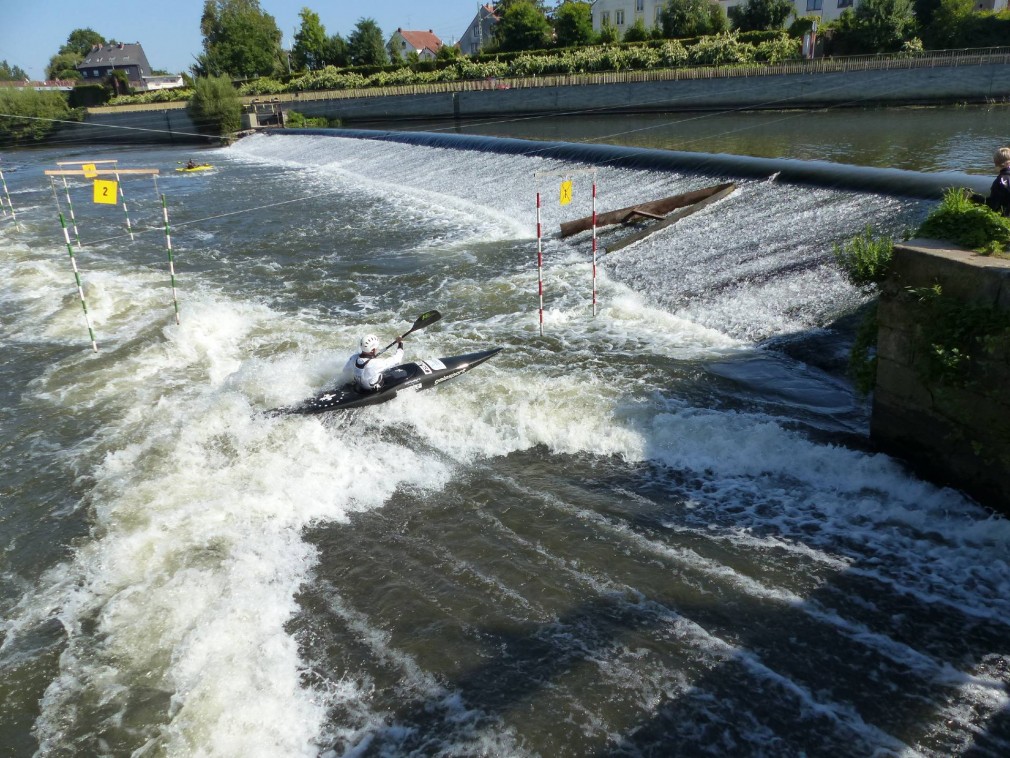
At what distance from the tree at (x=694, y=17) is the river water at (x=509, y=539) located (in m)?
39.9

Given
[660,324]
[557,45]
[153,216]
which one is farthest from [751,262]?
[557,45]

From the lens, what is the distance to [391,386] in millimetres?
7848

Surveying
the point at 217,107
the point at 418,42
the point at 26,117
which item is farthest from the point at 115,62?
the point at 217,107

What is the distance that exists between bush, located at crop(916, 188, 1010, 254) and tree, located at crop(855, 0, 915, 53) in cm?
3710

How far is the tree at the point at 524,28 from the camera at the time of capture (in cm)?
5503

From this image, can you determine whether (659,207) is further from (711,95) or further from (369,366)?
(711,95)

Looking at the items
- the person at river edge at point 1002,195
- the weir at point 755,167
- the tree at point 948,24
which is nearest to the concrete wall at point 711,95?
the tree at point 948,24

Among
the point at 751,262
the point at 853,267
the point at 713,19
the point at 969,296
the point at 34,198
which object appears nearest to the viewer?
the point at 969,296

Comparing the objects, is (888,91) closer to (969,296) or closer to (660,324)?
(660,324)

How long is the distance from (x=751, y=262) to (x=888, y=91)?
86.6ft

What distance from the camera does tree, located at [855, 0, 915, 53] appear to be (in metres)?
35.8

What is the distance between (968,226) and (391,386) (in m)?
5.67

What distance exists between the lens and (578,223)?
14602 mm

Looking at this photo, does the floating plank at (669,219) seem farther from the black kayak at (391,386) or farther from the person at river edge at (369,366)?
the person at river edge at (369,366)
